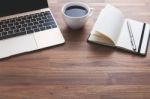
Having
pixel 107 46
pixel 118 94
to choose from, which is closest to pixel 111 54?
pixel 107 46

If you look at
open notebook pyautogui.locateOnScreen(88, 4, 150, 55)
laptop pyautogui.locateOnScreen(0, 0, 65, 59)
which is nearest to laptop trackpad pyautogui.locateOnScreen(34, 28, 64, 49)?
laptop pyautogui.locateOnScreen(0, 0, 65, 59)

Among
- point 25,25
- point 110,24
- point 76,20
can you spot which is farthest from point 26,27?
point 110,24

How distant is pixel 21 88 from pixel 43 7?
1.10 ft

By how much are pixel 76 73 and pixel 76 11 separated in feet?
0.74

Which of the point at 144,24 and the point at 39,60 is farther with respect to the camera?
the point at 144,24

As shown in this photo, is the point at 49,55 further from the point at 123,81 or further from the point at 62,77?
the point at 123,81

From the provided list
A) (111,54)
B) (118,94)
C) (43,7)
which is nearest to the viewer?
(118,94)

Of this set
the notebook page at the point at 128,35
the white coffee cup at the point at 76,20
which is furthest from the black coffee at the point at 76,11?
the notebook page at the point at 128,35

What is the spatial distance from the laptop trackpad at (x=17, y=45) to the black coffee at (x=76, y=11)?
5.9 inches

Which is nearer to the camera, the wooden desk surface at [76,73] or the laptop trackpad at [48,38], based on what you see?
the wooden desk surface at [76,73]

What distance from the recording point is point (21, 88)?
669 millimetres

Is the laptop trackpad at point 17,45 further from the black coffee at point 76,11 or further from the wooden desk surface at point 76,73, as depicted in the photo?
the black coffee at point 76,11

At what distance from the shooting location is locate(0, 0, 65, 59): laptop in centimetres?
76

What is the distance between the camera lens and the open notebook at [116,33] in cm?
76
